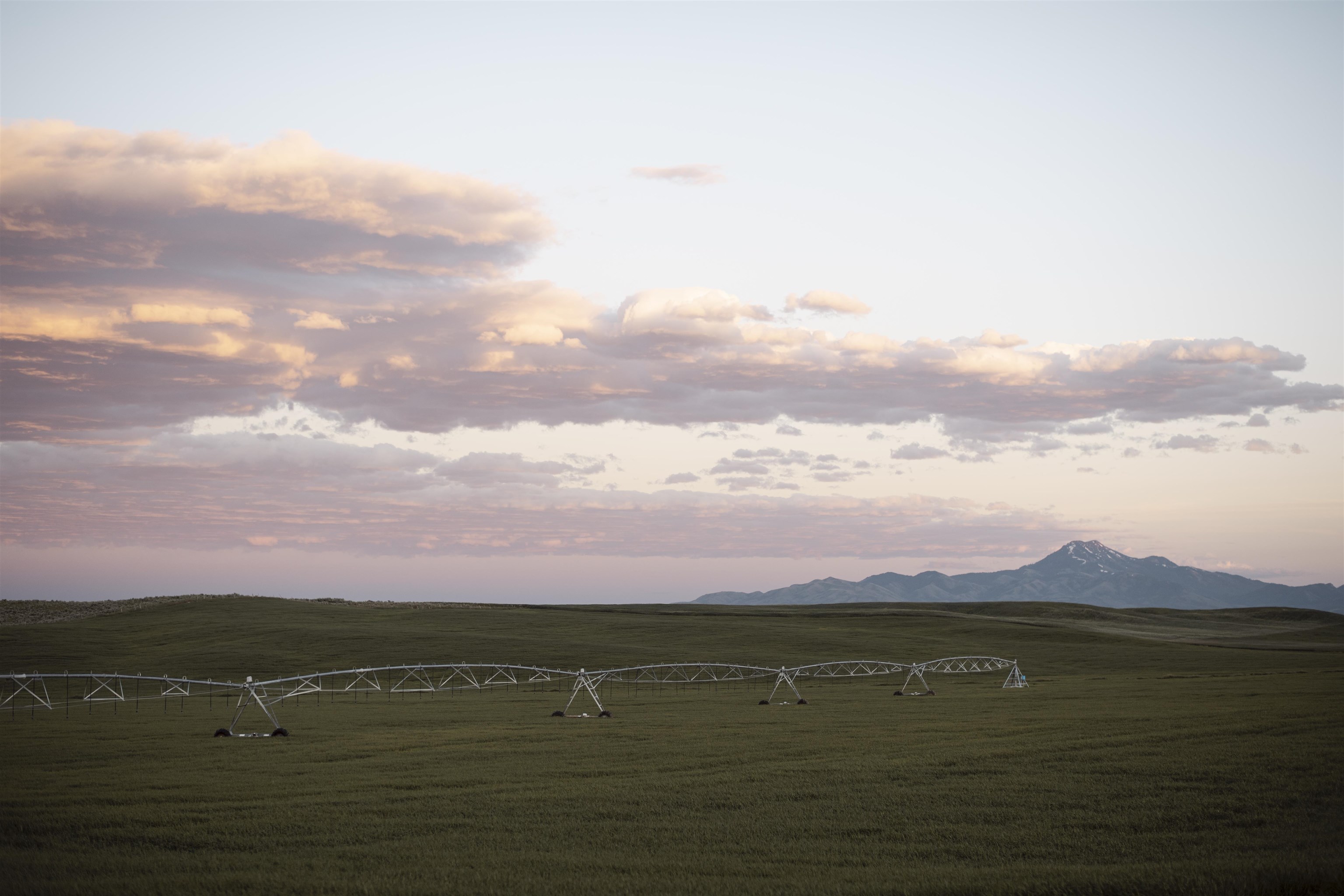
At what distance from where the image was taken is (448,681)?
220ft

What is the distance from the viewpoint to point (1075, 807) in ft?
65.1

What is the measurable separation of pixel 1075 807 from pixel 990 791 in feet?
6.90

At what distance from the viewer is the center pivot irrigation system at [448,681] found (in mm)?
52812

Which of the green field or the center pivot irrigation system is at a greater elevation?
the green field

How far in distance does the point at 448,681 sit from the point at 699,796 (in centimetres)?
4896

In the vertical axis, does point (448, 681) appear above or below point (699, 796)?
below

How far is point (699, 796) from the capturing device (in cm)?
2173

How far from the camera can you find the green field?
49.9 feet

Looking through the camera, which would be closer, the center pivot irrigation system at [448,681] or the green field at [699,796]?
the green field at [699,796]

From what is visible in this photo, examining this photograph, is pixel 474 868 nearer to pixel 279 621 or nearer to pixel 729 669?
pixel 729 669

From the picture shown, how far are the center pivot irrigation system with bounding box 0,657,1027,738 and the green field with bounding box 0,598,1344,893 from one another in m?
2.19

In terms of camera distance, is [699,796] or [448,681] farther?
[448,681]

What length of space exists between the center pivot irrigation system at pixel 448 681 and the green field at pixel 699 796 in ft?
7.17

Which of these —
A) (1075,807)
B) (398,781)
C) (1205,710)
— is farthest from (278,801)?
(1205,710)
